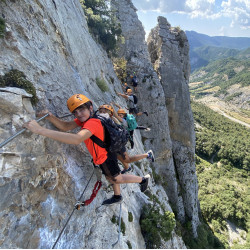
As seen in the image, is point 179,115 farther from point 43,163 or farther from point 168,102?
point 43,163

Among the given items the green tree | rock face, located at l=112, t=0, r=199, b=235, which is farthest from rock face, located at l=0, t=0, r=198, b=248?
rock face, located at l=112, t=0, r=199, b=235

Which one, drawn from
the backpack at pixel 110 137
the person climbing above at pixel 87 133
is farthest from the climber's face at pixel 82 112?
the backpack at pixel 110 137

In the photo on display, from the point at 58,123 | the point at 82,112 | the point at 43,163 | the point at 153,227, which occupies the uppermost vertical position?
the point at 82,112

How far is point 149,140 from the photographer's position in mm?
22688

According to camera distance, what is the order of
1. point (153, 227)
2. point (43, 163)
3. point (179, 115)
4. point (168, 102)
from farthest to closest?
point (179, 115), point (168, 102), point (153, 227), point (43, 163)

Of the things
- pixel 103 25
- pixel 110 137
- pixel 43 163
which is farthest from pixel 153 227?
pixel 103 25

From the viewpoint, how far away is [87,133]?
4207mm

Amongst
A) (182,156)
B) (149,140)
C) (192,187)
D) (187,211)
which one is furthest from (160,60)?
(187,211)

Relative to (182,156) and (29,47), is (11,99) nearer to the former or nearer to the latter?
(29,47)

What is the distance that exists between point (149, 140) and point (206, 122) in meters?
99.0

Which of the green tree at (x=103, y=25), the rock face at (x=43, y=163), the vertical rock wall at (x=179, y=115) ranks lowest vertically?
the vertical rock wall at (x=179, y=115)

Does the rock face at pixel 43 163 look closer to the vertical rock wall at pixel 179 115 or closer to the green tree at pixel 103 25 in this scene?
the green tree at pixel 103 25

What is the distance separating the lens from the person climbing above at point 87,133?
12.8 ft

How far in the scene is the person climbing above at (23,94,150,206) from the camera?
153 inches
